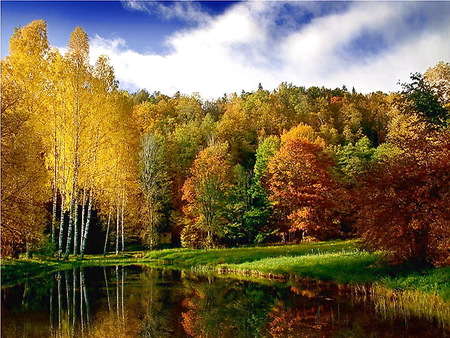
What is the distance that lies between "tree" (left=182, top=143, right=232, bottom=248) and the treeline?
6.5 inches

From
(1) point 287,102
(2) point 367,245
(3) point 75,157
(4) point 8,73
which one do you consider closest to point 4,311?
(2) point 367,245

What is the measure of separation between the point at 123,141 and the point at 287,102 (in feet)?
212

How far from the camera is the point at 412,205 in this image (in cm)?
1573

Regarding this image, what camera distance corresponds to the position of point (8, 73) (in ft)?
95.8

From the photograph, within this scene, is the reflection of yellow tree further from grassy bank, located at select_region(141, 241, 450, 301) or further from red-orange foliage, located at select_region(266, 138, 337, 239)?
red-orange foliage, located at select_region(266, 138, 337, 239)

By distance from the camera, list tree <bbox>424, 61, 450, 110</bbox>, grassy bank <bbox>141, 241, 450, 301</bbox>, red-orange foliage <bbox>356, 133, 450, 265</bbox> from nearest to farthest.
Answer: grassy bank <bbox>141, 241, 450, 301</bbox> → red-orange foliage <bbox>356, 133, 450, 265</bbox> → tree <bbox>424, 61, 450, 110</bbox>

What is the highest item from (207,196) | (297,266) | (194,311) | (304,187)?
(304,187)

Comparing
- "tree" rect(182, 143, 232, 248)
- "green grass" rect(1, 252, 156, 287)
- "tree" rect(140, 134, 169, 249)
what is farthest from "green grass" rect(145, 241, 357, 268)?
"tree" rect(182, 143, 232, 248)

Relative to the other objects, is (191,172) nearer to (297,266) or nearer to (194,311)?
(297,266)

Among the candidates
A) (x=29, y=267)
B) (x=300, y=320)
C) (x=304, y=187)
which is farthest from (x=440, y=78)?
(x=29, y=267)

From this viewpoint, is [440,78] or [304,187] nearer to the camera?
[440,78]

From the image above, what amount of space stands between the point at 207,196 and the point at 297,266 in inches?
881

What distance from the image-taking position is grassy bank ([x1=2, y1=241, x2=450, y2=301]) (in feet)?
50.4

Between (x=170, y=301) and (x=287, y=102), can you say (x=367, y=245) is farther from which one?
(x=287, y=102)
